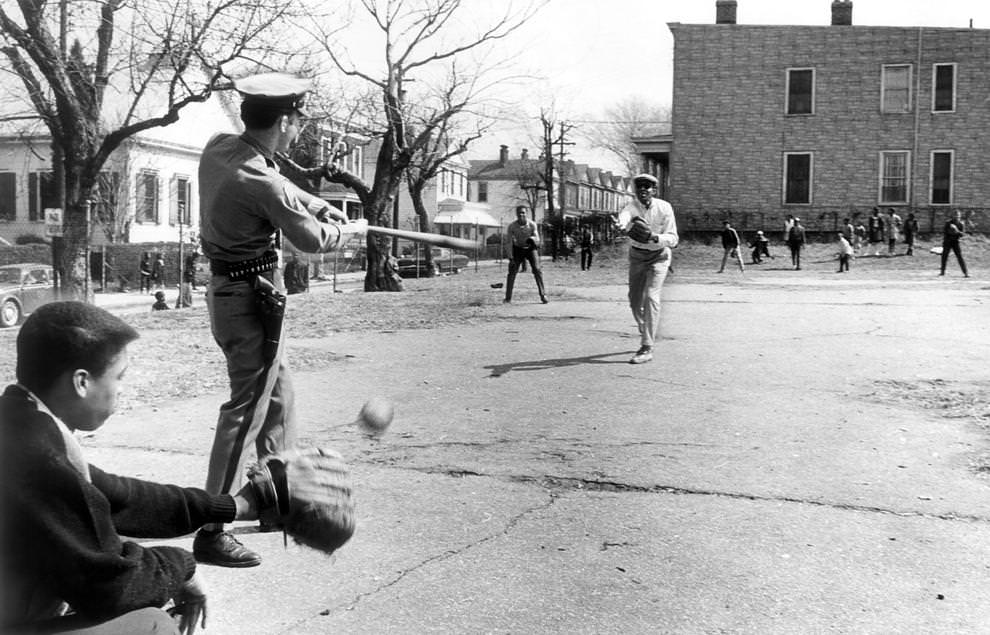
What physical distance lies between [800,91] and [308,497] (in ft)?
135

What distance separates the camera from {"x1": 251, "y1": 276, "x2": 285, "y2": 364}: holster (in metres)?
4.18

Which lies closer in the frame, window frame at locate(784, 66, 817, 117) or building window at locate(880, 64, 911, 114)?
building window at locate(880, 64, 911, 114)

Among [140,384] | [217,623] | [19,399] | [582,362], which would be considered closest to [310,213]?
[217,623]

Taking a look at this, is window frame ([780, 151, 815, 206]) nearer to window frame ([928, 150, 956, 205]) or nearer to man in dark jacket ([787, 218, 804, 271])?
window frame ([928, 150, 956, 205])

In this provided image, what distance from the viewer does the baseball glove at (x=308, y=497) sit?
7.61 ft

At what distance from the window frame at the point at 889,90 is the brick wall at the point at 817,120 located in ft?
0.52

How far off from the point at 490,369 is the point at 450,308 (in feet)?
25.1

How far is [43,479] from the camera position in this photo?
2.00 m

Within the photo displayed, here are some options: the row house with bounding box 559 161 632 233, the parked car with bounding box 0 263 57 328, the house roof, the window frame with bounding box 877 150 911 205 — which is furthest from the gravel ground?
the row house with bounding box 559 161 632 233

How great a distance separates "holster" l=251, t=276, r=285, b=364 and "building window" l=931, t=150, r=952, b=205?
130 feet

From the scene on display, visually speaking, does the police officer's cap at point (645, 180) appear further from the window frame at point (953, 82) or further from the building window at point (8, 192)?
the building window at point (8, 192)

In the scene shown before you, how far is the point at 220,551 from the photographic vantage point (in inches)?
139

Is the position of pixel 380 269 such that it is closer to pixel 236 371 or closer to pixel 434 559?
pixel 236 371

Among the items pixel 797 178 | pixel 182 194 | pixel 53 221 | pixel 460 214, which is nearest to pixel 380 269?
pixel 53 221
